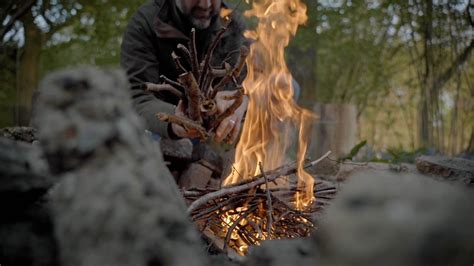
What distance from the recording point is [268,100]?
298cm

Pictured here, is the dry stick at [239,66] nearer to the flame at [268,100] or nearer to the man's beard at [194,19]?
the flame at [268,100]

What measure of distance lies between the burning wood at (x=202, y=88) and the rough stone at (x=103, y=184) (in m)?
1.50

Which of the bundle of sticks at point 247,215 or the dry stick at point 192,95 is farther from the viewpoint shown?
the dry stick at point 192,95

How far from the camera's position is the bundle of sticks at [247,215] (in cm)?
202

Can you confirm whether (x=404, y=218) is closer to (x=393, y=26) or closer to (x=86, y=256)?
(x=86, y=256)

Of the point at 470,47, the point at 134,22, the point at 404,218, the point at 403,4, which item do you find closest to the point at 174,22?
the point at 134,22

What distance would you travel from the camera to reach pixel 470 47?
7332mm

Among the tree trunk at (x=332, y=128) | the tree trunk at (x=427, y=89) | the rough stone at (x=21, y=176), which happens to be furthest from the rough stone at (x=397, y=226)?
the tree trunk at (x=427, y=89)

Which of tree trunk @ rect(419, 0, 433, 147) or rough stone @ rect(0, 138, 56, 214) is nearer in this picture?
rough stone @ rect(0, 138, 56, 214)

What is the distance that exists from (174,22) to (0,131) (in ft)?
8.21

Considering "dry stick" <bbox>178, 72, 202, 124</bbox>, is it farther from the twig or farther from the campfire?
the twig

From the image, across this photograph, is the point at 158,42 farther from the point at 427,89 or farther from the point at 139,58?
the point at 427,89

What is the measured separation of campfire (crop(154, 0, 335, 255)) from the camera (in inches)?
Result: 82.4

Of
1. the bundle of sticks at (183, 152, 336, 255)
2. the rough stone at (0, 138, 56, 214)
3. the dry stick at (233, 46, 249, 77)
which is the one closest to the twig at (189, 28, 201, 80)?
the dry stick at (233, 46, 249, 77)
